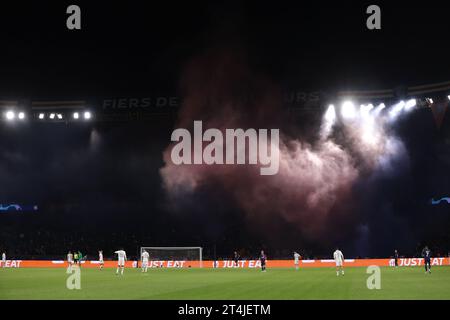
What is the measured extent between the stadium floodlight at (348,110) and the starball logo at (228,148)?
26.1ft

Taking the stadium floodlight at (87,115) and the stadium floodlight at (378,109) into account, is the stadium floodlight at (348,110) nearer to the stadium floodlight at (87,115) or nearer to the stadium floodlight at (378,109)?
the stadium floodlight at (378,109)

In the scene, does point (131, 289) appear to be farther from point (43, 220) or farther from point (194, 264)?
point (43, 220)

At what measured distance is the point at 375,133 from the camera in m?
65.2

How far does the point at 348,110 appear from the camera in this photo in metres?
60.5

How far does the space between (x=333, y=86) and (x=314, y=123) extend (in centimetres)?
788

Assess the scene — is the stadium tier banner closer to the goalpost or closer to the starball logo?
the goalpost

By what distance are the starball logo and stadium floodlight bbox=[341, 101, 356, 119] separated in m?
7.96

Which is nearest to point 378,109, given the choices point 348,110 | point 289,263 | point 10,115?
point 348,110

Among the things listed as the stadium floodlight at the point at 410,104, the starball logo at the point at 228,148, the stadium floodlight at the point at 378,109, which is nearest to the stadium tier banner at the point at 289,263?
the starball logo at the point at 228,148

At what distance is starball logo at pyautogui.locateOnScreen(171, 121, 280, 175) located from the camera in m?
65.9

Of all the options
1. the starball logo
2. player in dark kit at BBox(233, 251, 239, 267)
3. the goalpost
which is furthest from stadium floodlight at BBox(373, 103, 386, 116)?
the goalpost

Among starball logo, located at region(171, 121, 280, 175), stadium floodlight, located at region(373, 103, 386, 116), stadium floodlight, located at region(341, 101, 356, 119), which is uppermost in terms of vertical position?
stadium floodlight, located at region(373, 103, 386, 116)

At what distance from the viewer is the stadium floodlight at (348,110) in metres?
59.7
